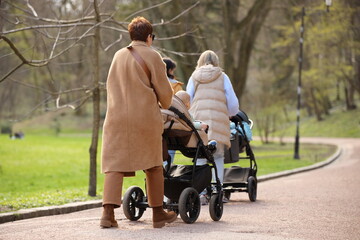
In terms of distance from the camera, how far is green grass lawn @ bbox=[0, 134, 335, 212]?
12.1 meters

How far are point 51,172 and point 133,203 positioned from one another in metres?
17.0

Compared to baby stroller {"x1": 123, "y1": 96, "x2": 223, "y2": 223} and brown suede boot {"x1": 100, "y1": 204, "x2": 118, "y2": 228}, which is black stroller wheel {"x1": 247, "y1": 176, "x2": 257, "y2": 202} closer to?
baby stroller {"x1": 123, "y1": 96, "x2": 223, "y2": 223}

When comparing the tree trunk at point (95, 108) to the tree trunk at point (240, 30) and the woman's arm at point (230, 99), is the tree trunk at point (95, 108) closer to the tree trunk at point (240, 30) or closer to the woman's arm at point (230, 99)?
the woman's arm at point (230, 99)

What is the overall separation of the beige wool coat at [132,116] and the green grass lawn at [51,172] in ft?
9.22

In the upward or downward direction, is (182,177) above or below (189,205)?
above

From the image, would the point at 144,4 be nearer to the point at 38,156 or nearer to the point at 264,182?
the point at 38,156

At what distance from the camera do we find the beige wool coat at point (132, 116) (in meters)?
7.30

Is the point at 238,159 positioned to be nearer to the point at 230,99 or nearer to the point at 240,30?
the point at 230,99

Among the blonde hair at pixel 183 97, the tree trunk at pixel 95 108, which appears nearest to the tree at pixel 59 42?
the tree trunk at pixel 95 108

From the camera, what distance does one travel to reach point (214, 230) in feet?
24.2

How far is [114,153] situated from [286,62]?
43206 millimetres

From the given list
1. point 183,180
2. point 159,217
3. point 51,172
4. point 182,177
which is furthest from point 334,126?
point 159,217

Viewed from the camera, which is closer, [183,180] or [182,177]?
[183,180]

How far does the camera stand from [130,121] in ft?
23.9
